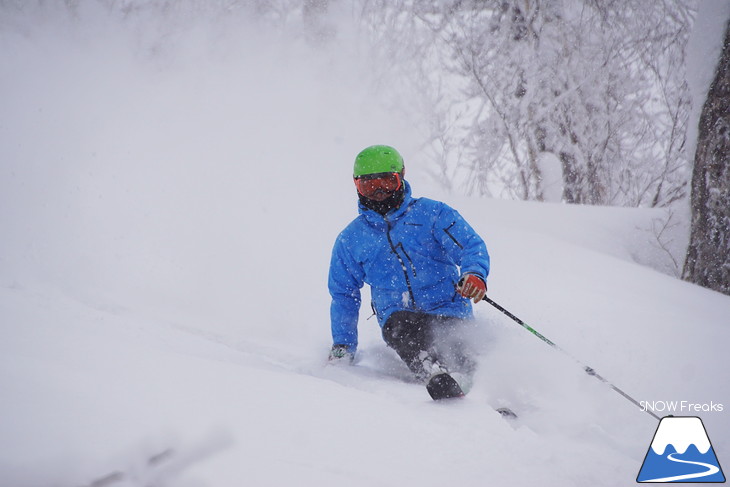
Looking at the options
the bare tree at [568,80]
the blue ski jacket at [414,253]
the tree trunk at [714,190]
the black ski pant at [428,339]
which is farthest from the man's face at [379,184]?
the bare tree at [568,80]

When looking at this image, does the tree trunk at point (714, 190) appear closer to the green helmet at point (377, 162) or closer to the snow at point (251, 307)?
the snow at point (251, 307)

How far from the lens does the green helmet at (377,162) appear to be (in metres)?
2.59

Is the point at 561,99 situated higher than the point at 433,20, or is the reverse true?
the point at 433,20

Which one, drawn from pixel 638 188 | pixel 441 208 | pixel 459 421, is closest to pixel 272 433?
pixel 459 421

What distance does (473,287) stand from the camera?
2.22 meters

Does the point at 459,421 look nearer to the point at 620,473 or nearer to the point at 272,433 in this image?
the point at 620,473

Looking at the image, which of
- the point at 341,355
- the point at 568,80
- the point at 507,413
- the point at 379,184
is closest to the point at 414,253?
the point at 379,184

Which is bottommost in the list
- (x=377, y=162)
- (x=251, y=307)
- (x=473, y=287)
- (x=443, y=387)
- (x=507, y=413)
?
(x=251, y=307)

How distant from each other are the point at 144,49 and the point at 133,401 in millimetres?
9686

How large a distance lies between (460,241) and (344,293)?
0.83 meters

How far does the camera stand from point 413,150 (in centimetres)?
1146

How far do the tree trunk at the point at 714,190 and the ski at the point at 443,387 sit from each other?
351 centimetres

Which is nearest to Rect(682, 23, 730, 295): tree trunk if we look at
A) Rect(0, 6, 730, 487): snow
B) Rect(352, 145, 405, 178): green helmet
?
Rect(0, 6, 730, 487): snow

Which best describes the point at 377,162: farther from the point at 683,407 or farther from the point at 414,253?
the point at 683,407
